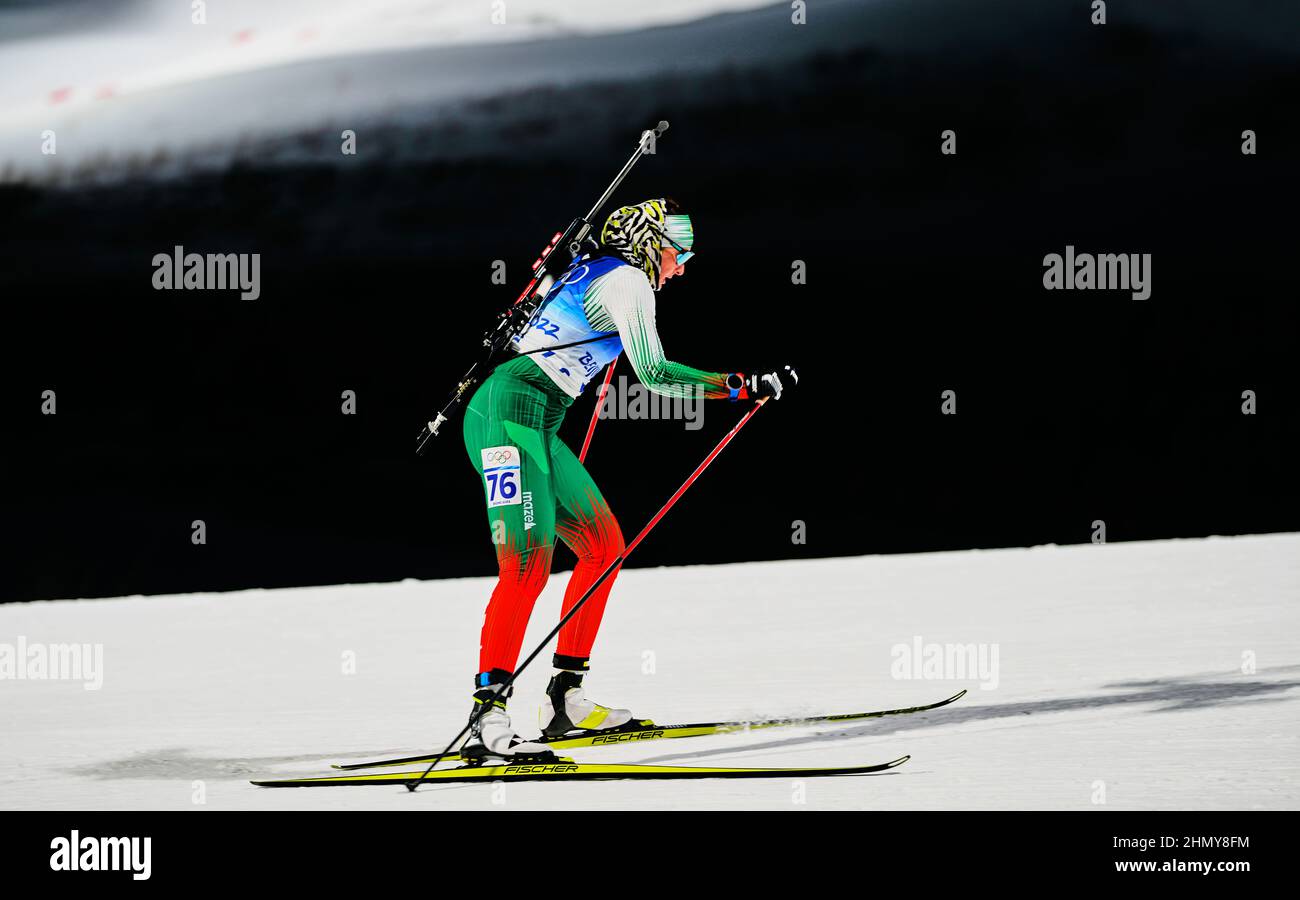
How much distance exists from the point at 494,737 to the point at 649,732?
515 mm

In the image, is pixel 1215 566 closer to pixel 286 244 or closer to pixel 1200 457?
pixel 1200 457

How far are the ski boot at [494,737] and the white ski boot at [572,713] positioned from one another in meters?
0.29

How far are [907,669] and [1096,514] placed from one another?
4338mm

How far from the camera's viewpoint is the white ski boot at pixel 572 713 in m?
4.04

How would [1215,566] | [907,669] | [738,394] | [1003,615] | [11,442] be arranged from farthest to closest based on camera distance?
[11,442]
[1215,566]
[1003,615]
[907,669]
[738,394]

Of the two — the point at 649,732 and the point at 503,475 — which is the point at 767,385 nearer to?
the point at 503,475

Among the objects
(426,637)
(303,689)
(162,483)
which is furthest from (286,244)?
(303,689)

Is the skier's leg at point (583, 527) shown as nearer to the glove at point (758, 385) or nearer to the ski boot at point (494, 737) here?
the ski boot at point (494, 737)

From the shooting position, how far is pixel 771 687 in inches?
191

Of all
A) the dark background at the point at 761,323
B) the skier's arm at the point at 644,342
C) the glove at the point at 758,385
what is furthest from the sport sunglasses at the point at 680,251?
the dark background at the point at 761,323

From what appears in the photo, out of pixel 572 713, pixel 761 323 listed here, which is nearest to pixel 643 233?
pixel 572 713

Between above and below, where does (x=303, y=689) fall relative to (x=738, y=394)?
below

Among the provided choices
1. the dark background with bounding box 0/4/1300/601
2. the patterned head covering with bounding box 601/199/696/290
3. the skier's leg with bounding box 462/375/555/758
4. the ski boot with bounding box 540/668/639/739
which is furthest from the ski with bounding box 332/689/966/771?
the dark background with bounding box 0/4/1300/601

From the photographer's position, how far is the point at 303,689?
17.4ft
